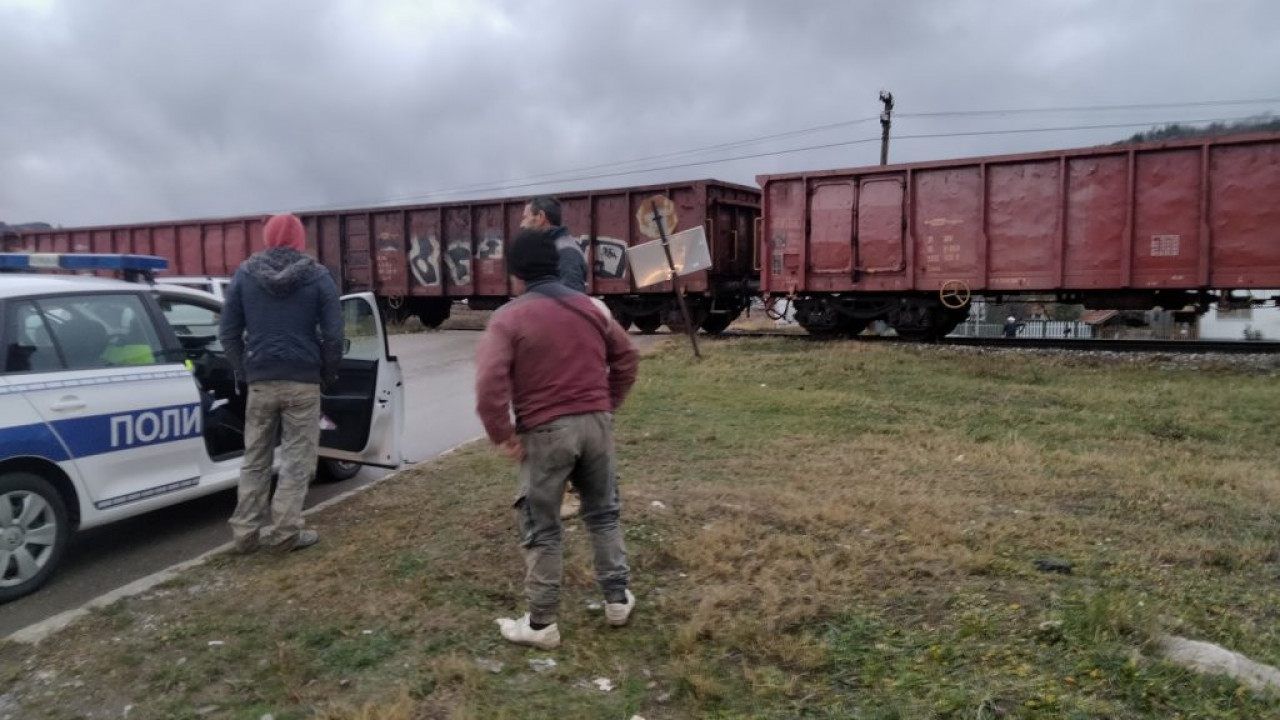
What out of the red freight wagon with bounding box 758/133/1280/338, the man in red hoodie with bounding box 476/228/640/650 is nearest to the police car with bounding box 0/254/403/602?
the man in red hoodie with bounding box 476/228/640/650

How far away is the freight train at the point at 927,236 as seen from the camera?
11.9 meters

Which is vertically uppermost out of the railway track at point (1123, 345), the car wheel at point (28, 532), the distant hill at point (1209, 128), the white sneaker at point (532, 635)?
the distant hill at point (1209, 128)

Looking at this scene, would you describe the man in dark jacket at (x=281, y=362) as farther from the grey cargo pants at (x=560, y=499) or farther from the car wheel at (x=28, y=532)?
the grey cargo pants at (x=560, y=499)

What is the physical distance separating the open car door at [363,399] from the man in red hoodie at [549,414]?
8.19 ft

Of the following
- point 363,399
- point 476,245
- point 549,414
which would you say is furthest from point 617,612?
point 476,245

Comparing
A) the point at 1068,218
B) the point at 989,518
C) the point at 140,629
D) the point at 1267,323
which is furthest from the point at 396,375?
the point at 1267,323

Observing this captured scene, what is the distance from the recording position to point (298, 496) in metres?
4.73

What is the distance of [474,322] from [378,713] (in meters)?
21.1

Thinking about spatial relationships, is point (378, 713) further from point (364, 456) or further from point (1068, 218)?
point (1068, 218)

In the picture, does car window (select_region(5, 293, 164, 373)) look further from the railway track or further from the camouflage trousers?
the railway track

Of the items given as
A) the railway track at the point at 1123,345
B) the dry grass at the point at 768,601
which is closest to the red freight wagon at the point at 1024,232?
the railway track at the point at 1123,345

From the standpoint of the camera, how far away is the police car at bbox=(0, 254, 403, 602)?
425cm

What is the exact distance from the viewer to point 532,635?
11.4 feet

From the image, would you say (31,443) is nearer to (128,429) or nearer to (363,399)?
(128,429)
